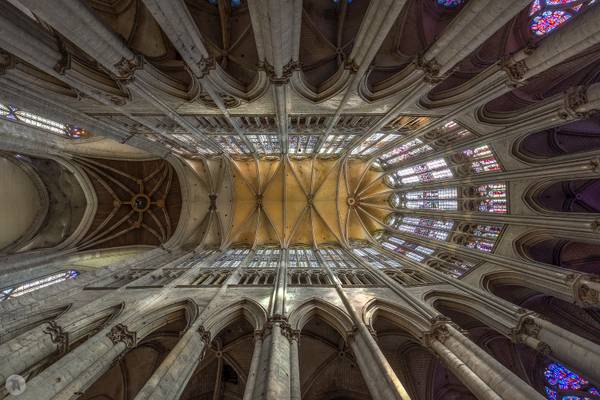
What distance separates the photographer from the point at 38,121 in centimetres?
1366

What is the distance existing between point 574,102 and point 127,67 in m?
13.5

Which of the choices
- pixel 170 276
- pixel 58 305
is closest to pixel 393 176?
pixel 170 276

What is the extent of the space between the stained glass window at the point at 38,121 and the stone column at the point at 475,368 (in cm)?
1724

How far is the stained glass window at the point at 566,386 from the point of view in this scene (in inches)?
364

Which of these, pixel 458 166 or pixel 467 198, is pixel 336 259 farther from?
pixel 458 166

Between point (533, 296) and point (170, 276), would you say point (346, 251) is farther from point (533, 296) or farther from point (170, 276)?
point (170, 276)

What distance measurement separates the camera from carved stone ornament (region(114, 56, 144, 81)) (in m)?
7.23

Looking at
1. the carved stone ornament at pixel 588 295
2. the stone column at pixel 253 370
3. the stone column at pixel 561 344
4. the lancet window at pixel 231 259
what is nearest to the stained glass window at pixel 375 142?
the carved stone ornament at pixel 588 295

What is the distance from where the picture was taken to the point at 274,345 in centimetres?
670

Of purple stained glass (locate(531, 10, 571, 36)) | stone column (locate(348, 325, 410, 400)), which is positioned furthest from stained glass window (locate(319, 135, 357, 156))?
stone column (locate(348, 325, 410, 400))

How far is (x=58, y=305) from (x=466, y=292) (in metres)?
14.4

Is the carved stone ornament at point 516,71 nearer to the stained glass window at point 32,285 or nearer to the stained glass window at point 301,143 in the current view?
the stained glass window at point 301,143

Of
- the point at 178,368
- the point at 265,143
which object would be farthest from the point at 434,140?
the point at 178,368

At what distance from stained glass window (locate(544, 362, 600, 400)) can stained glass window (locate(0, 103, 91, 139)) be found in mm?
23469
